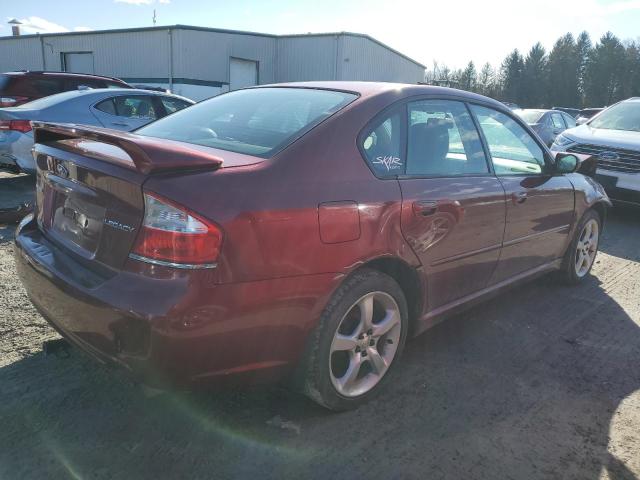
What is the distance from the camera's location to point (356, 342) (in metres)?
2.56

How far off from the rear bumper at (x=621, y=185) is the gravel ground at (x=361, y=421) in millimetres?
4103

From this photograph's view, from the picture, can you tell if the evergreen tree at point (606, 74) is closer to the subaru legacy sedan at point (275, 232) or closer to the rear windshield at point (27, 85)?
the rear windshield at point (27, 85)

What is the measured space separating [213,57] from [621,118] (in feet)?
63.5

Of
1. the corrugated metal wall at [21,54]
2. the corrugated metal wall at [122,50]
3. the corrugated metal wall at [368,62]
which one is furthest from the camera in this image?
the corrugated metal wall at [21,54]

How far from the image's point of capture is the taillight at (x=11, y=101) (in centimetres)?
785

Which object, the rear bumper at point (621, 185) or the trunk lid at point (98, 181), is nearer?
the trunk lid at point (98, 181)

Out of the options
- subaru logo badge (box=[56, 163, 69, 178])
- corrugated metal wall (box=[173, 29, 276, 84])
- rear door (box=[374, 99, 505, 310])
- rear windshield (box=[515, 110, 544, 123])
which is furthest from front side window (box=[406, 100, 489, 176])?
corrugated metal wall (box=[173, 29, 276, 84])

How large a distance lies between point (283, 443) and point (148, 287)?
0.97 m

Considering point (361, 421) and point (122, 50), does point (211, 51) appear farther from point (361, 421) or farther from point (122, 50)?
point (361, 421)

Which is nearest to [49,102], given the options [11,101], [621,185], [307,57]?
[11,101]

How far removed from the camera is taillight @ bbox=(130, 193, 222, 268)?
1925 mm

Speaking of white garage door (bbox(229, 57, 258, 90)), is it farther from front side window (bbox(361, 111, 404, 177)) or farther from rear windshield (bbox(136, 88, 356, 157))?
front side window (bbox(361, 111, 404, 177))

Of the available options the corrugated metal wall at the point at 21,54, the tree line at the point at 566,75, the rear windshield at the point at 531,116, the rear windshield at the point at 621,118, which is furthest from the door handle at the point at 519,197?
the tree line at the point at 566,75

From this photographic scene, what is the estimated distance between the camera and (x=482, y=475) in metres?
2.21
